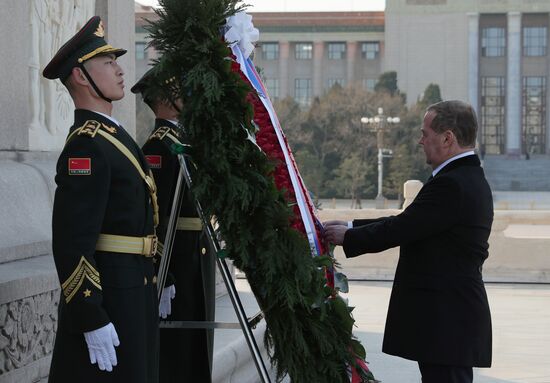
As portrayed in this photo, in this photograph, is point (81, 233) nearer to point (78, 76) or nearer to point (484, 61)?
point (78, 76)

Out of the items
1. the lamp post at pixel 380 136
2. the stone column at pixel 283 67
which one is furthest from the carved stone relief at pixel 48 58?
the stone column at pixel 283 67

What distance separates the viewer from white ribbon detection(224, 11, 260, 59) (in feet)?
10.4

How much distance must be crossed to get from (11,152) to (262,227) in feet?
6.82

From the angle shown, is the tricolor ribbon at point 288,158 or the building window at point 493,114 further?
the building window at point 493,114

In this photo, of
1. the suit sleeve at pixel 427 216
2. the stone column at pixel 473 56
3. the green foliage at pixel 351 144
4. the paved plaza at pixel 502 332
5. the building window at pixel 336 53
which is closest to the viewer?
the suit sleeve at pixel 427 216

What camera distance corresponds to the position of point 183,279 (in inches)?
151

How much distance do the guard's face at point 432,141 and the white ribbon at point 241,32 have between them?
725mm

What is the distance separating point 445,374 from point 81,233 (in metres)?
1.45

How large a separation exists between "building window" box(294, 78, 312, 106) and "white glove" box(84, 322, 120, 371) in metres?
71.2

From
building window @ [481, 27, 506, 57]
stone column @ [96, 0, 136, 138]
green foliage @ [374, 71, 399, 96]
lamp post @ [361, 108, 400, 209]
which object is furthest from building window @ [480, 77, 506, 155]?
stone column @ [96, 0, 136, 138]

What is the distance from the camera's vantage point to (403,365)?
256 inches

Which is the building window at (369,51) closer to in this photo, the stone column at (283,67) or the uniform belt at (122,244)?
the stone column at (283,67)

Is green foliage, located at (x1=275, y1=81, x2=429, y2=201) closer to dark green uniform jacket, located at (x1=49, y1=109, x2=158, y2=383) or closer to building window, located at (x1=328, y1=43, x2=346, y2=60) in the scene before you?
building window, located at (x1=328, y1=43, x2=346, y2=60)

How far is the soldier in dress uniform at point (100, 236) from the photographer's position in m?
2.78
